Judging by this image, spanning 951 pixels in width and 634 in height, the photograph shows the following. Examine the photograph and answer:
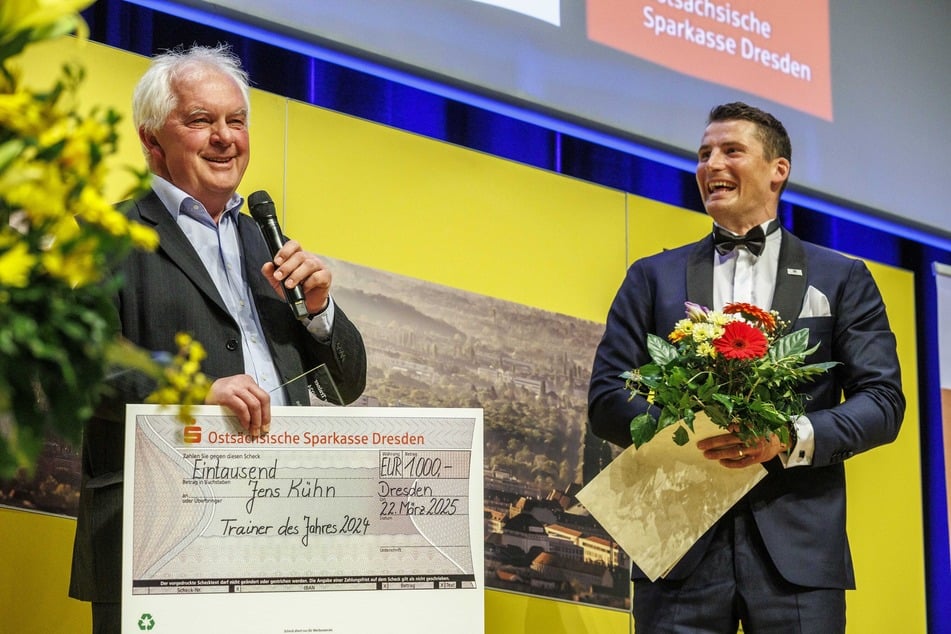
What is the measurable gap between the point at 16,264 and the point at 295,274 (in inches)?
51.2

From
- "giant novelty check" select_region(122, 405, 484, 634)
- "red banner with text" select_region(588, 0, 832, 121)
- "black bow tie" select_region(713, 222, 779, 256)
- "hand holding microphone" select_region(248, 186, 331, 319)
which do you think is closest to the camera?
"giant novelty check" select_region(122, 405, 484, 634)

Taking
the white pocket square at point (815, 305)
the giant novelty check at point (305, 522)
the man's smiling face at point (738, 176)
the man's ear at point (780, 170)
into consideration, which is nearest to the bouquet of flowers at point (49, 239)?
the giant novelty check at point (305, 522)

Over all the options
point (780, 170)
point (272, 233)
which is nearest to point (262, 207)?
point (272, 233)

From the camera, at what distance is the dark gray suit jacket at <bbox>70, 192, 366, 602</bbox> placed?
2.22 meters

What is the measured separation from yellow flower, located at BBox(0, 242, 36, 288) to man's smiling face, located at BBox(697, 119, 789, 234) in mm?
2203

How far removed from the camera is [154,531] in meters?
1.97

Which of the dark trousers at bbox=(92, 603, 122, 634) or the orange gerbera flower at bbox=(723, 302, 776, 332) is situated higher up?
the orange gerbera flower at bbox=(723, 302, 776, 332)

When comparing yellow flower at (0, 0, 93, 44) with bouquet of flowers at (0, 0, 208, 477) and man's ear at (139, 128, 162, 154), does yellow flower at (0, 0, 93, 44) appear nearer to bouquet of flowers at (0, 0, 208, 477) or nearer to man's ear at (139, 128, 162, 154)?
bouquet of flowers at (0, 0, 208, 477)

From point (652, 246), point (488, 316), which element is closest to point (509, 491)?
point (488, 316)

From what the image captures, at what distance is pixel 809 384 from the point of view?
2721mm

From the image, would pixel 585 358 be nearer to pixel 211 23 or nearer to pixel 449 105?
pixel 449 105

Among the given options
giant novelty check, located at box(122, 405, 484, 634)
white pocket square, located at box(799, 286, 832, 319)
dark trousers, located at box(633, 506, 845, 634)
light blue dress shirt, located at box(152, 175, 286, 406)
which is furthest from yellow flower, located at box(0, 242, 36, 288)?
white pocket square, located at box(799, 286, 832, 319)

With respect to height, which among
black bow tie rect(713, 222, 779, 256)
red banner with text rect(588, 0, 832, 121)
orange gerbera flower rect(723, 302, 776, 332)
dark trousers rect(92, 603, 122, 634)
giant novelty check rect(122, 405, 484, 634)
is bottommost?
dark trousers rect(92, 603, 122, 634)

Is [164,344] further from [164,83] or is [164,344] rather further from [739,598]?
[739,598]
